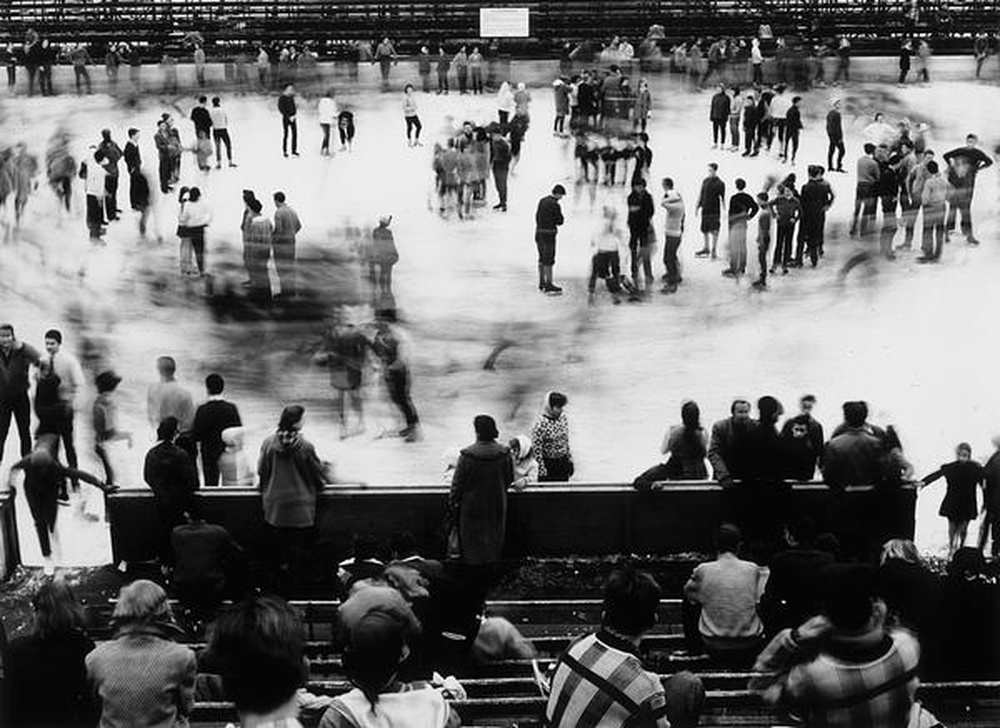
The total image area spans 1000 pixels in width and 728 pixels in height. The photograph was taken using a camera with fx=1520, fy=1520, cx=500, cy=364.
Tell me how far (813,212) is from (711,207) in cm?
120

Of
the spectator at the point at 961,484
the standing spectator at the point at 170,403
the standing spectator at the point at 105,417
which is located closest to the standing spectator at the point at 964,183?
the spectator at the point at 961,484

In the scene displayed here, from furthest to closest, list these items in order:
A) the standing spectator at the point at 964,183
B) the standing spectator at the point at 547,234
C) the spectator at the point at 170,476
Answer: the standing spectator at the point at 964,183
the standing spectator at the point at 547,234
the spectator at the point at 170,476

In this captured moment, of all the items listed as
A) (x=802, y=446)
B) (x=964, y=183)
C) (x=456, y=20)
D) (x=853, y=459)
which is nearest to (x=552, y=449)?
(x=802, y=446)

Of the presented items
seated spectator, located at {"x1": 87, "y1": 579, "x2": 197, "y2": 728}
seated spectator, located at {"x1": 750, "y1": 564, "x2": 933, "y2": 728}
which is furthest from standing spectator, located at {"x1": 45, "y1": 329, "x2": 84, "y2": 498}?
seated spectator, located at {"x1": 750, "y1": 564, "x2": 933, "y2": 728}

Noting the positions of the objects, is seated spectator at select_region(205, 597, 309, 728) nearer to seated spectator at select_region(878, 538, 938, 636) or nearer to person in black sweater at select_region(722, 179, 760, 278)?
seated spectator at select_region(878, 538, 938, 636)

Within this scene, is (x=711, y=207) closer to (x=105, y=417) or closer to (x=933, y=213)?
(x=933, y=213)

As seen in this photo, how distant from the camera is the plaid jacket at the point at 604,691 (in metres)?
4.31

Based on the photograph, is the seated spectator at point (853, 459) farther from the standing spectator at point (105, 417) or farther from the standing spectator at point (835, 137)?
the standing spectator at point (835, 137)

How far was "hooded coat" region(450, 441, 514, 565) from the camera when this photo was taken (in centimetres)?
877

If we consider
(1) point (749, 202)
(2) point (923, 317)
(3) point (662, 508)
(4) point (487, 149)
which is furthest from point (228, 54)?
(3) point (662, 508)

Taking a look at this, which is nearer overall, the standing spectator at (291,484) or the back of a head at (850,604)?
the back of a head at (850,604)

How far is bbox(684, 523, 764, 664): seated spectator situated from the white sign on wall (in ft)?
88.5

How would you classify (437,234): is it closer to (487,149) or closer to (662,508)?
(487,149)

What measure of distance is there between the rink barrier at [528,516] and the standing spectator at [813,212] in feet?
26.5
